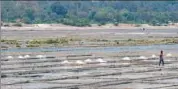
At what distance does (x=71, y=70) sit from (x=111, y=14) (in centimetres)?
12483

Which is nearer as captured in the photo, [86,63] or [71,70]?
[71,70]

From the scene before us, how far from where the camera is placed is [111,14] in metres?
158

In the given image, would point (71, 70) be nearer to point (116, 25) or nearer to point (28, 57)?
point (28, 57)

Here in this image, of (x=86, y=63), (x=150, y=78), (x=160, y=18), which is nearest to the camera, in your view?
(x=150, y=78)

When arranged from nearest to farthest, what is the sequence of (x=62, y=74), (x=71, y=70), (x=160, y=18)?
(x=62, y=74), (x=71, y=70), (x=160, y=18)

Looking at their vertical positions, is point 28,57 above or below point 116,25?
above

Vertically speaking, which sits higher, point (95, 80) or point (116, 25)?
point (95, 80)

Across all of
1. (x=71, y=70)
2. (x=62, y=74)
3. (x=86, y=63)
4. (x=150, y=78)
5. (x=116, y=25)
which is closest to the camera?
(x=150, y=78)

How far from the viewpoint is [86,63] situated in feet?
128

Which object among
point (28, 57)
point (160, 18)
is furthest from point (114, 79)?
point (160, 18)

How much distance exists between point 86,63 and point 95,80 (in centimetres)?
1041

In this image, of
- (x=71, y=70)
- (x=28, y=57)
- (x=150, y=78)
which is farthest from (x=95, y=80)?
(x=28, y=57)

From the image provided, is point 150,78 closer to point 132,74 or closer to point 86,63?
point 132,74

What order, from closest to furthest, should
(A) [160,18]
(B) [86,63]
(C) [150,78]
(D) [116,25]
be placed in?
(C) [150,78]
(B) [86,63]
(D) [116,25]
(A) [160,18]
